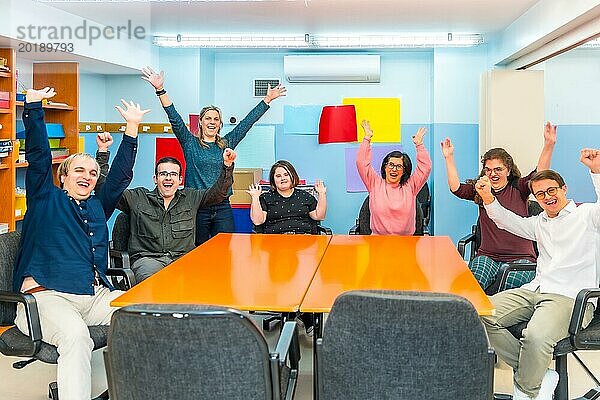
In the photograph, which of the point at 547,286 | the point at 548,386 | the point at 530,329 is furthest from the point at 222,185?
the point at 548,386

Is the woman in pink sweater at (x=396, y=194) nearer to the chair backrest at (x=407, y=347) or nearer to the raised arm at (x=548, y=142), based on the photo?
the raised arm at (x=548, y=142)

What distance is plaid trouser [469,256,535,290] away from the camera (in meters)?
4.22

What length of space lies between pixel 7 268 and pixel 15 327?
342mm

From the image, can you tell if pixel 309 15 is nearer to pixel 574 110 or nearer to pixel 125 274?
pixel 574 110

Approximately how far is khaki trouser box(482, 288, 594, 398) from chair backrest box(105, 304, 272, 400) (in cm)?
148

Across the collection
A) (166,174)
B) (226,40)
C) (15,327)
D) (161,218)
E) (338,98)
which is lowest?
(15,327)

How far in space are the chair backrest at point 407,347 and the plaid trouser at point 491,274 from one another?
6.34 ft

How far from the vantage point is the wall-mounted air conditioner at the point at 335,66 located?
8164 millimetres

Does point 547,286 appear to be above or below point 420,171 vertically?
below

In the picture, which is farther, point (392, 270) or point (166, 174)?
point (166, 174)

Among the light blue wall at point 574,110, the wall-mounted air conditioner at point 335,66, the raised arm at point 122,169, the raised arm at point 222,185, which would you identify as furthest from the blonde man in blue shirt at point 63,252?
the wall-mounted air conditioner at point 335,66

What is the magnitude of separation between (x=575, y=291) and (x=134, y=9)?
14.0ft

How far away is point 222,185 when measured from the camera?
4.94 m

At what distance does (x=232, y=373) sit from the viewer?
7.54 feet
